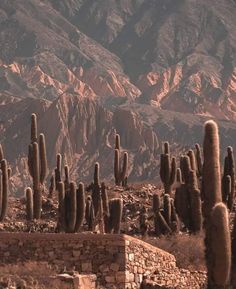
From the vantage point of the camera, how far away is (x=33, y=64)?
7721 inches

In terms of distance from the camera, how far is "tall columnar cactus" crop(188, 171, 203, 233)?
1313 inches

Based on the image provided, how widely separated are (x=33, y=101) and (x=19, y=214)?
92.5 metres

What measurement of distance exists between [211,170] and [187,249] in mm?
7181

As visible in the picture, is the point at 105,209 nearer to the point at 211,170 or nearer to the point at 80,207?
the point at 80,207

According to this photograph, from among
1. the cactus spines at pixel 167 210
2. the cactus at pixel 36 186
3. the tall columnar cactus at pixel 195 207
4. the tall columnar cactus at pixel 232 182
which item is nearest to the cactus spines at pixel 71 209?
the tall columnar cactus at pixel 195 207

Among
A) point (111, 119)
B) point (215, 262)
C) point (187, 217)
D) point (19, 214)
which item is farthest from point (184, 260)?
point (111, 119)

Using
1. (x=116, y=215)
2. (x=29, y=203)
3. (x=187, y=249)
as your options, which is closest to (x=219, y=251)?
(x=187, y=249)

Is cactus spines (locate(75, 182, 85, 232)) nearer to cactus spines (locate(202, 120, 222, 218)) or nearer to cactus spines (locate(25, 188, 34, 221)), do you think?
cactus spines (locate(25, 188, 34, 221))

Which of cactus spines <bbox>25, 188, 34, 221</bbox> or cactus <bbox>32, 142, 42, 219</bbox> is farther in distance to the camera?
cactus <bbox>32, 142, 42, 219</bbox>

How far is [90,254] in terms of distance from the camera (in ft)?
83.2

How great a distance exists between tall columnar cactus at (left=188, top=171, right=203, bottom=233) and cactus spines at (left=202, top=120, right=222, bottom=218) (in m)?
7.86

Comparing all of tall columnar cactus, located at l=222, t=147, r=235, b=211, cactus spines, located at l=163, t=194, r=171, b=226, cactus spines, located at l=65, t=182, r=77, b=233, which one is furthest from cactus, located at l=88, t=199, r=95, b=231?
tall columnar cactus, located at l=222, t=147, r=235, b=211

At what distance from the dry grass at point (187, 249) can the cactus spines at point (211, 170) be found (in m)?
5.43

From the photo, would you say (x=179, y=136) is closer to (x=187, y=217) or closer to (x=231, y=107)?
(x=231, y=107)
